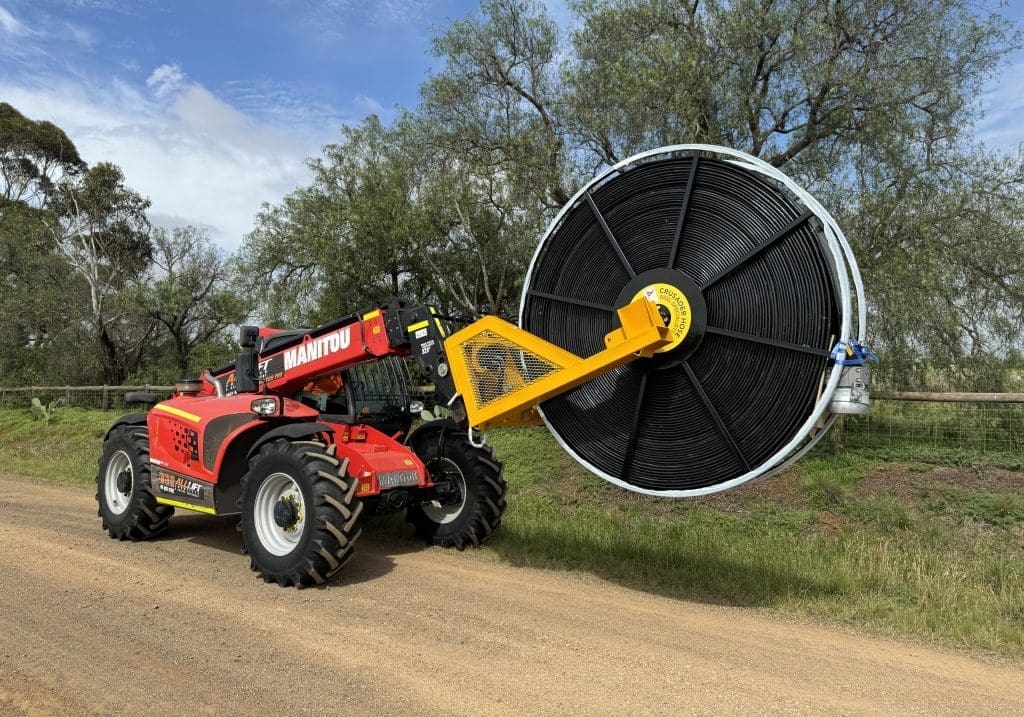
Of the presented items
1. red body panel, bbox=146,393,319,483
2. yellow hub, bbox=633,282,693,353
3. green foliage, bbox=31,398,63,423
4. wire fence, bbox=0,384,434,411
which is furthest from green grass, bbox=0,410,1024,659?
wire fence, bbox=0,384,434,411

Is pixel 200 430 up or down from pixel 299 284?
down

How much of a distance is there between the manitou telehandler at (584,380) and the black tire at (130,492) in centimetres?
3

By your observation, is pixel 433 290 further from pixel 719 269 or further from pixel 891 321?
pixel 719 269

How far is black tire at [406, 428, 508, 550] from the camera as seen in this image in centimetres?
682

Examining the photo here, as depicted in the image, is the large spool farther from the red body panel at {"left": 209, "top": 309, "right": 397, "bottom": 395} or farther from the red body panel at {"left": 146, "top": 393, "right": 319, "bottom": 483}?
the red body panel at {"left": 146, "top": 393, "right": 319, "bottom": 483}

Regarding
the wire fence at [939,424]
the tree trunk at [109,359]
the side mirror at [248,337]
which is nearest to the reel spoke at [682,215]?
the side mirror at [248,337]

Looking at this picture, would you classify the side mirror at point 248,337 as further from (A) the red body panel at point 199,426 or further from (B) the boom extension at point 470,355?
(A) the red body panel at point 199,426

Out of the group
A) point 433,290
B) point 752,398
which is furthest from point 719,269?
point 433,290

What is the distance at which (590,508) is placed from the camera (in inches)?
420

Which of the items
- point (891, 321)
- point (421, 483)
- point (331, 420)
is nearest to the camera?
point (421, 483)

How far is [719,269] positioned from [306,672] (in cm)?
362

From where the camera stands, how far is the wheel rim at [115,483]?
25.4ft

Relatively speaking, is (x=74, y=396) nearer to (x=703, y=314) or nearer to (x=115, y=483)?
(x=115, y=483)

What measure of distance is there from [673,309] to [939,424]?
732cm
